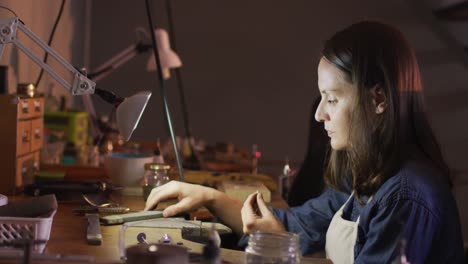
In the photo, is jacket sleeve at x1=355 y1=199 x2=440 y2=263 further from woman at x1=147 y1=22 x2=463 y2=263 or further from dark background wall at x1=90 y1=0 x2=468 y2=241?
dark background wall at x1=90 y1=0 x2=468 y2=241

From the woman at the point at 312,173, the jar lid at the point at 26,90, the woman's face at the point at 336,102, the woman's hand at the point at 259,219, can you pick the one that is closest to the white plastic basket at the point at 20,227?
the woman's hand at the point at 259,219

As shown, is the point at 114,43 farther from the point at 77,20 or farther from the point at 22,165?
the point at 22,165

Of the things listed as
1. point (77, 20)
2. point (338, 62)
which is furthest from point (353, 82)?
point (77, 20)

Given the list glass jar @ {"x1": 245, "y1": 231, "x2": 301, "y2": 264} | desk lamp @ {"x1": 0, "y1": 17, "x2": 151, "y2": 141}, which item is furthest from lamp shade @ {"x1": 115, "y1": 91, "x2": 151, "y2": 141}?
glass jar @ {"x1": 245, "y1": 231, "x2": 301, "y2": 264}

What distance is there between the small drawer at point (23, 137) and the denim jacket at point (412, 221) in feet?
3.23

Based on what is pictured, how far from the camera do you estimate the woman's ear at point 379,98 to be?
1573 millimetres

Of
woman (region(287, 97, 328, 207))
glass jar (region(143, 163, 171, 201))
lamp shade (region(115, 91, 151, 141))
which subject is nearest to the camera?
lamp shade (region(115, 91, 151, 141))

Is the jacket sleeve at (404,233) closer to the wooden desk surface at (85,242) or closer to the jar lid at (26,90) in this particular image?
the wooden desk surface at (85,242)

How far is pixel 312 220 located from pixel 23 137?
85 cm

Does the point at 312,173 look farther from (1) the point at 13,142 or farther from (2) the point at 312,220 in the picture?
(1) the point at 13,142

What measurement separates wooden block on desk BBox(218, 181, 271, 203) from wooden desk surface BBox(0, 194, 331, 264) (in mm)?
522

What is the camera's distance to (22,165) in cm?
202

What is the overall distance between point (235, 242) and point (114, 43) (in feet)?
9.78

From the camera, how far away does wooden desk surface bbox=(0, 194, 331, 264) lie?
1301 mm
